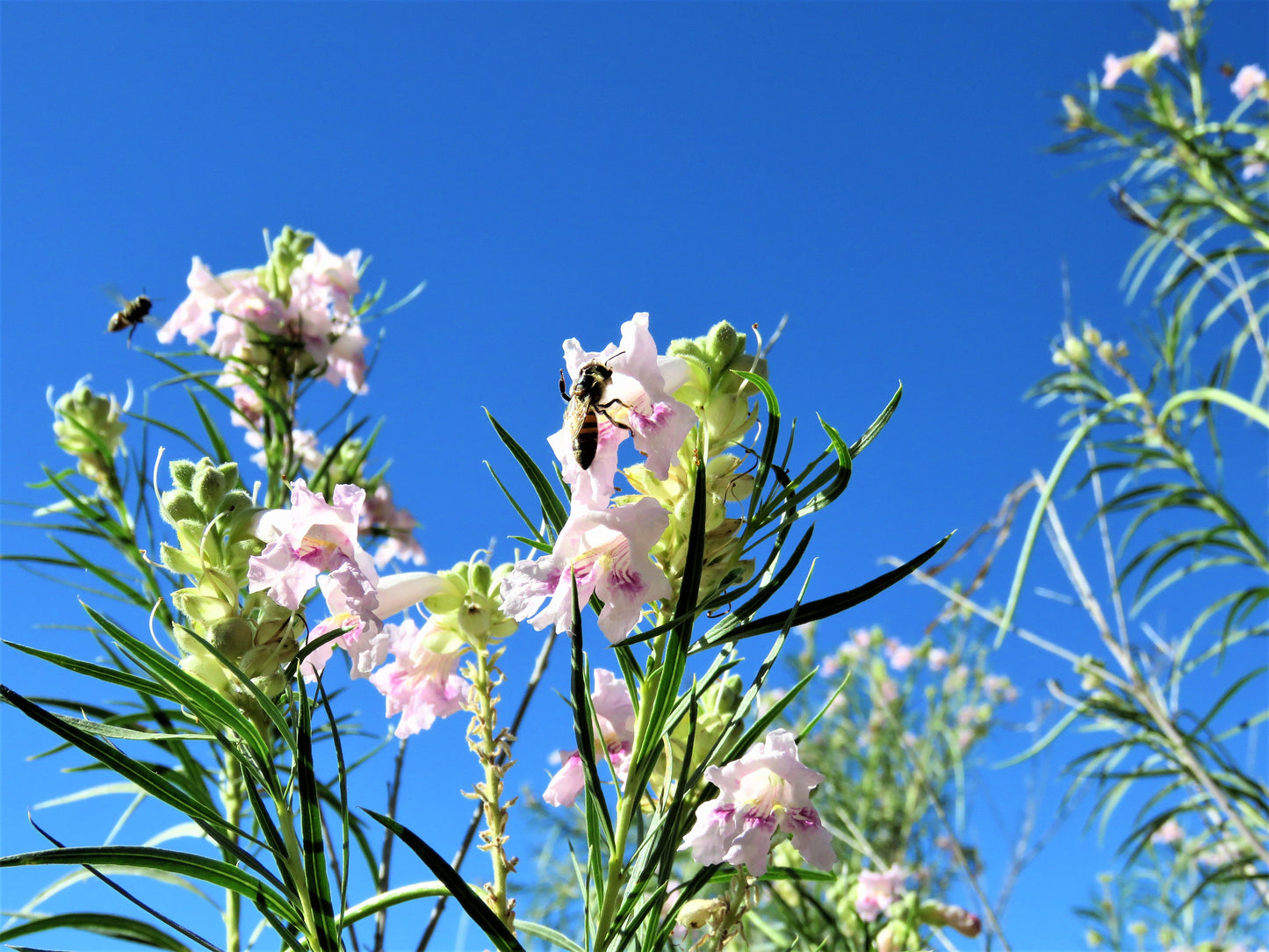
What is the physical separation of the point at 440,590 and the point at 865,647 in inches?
139

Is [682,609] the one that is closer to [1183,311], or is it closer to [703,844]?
[703,844]

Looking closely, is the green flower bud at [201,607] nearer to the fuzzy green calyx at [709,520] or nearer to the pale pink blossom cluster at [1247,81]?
the fuzzy green calyx at [709,520]

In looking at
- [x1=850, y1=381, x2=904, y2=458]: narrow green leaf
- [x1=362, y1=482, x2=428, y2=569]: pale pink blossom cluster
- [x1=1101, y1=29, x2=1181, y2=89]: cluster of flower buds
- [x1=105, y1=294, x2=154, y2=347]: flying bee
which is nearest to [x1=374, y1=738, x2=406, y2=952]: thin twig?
[x1=850, y1=381, x2=904, y2=458]: narrow green leaf

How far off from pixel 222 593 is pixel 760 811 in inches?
15.6

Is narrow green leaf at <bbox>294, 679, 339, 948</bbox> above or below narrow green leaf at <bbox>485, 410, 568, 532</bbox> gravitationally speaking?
below

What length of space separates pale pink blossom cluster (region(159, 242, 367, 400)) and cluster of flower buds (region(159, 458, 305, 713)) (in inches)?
33.0

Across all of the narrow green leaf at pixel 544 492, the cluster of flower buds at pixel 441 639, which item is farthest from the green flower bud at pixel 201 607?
the narrow green leaf at pixel 544 492

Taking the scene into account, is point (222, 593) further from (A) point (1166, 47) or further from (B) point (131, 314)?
(A) point (1166, 47)

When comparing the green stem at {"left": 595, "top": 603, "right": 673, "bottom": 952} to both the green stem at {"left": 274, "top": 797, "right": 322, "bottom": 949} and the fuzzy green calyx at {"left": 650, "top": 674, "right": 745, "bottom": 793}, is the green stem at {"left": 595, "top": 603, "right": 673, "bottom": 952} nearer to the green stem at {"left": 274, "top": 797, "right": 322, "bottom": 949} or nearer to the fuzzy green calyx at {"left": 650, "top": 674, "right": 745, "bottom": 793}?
the fuzzy green calyx at {"left": 650, "top": 674, "right": 745, "bottom": 793}

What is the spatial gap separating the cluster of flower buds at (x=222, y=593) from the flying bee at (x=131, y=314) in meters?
1.34

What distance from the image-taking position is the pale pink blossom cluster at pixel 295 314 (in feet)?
4.61

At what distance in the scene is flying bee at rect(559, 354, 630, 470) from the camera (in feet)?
1.96

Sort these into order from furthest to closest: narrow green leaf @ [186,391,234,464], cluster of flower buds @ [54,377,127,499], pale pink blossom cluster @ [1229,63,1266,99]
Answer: pale pink blossom cluster @ [1229,63,1266,99] → cluster of flower buds @ [54,377,127,499] → narrow green leaf @ [186,391,234,464]

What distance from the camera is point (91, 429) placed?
4.72 feet
